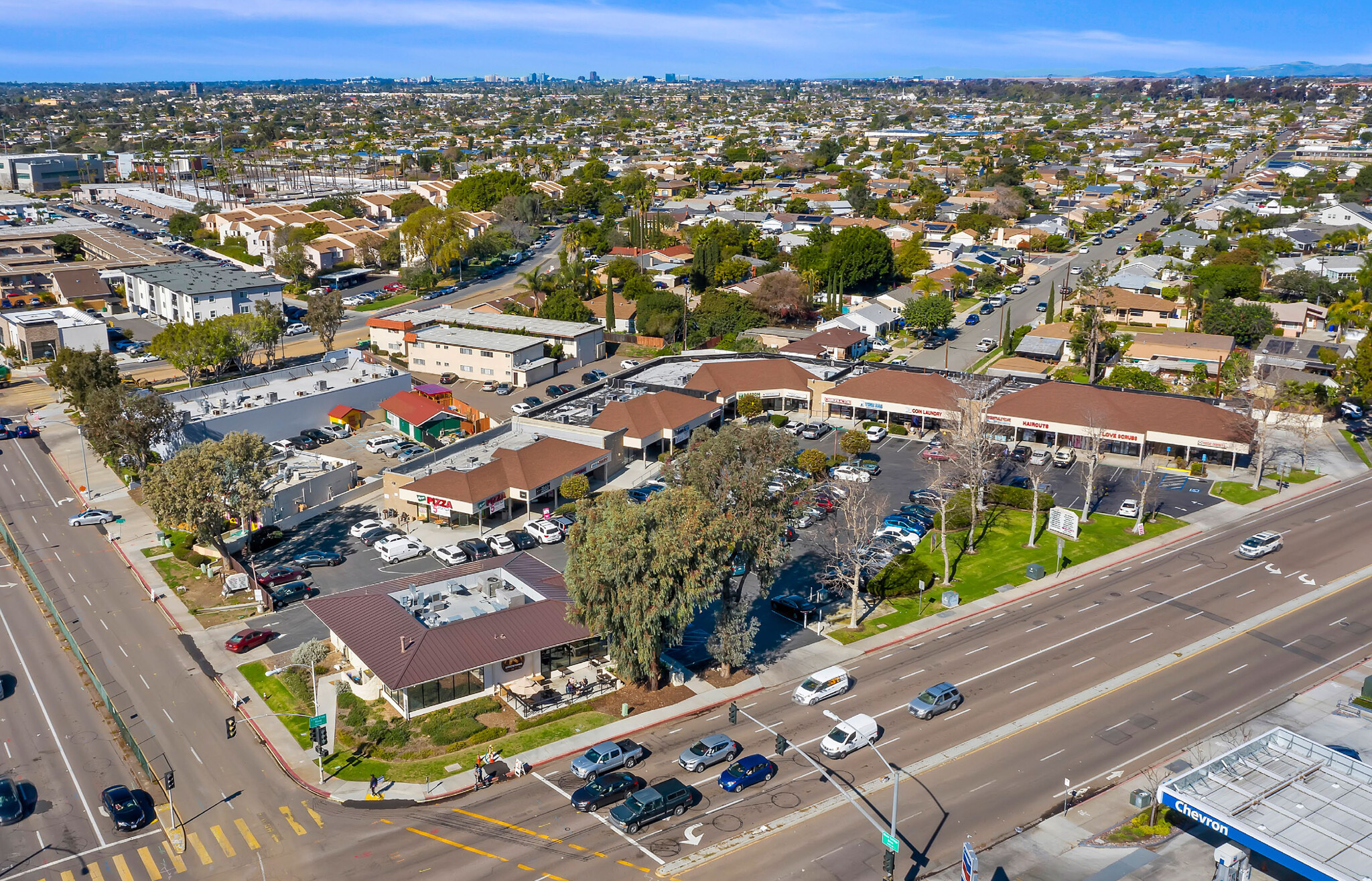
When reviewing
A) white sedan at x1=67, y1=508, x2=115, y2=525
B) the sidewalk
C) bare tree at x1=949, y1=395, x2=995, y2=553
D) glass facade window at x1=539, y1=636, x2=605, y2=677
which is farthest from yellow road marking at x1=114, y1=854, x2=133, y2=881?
bare tree at x1=949, y1=395, x2=995, y2=553

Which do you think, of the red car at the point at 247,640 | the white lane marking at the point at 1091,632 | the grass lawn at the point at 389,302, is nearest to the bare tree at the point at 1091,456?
the white lane marking at the point at 1091,632

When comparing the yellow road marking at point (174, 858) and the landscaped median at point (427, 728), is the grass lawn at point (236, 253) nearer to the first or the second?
the landscaped median at point (427, 728)

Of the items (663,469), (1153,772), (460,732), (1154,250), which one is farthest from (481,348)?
(1154,250)

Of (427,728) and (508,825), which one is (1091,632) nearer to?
(508,825)

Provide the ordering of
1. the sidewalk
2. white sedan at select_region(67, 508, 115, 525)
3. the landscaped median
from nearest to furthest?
the sidewalk
the landscaped median
white sedan at select_region(67, 508, 115, 525)

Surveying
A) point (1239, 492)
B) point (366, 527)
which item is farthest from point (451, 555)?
point (1239, 492)

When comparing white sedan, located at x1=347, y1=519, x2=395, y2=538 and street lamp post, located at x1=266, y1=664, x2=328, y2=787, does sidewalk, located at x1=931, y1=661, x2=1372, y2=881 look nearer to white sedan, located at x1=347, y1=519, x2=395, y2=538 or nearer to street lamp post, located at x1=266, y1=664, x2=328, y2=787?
street lamp post, located at x1=266, y1=664, x2=328, y2=787

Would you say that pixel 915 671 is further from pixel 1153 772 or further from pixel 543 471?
pixel 543 471
